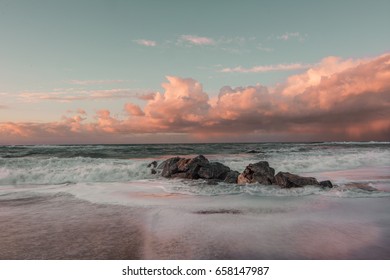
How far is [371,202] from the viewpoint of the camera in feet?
32.1

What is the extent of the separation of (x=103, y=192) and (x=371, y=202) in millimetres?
10497

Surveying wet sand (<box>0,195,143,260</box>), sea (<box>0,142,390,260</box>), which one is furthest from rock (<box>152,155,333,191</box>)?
wet sand (<box>0,195,143,260</box>)

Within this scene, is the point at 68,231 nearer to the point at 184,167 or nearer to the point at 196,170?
the point at 196,170

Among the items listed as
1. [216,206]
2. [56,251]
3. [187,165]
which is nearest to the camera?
[56,251]

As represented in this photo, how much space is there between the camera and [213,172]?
1595 cm

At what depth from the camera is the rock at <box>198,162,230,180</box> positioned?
15886 mm

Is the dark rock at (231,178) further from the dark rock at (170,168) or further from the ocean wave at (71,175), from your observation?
the ocean wave at (71,175)

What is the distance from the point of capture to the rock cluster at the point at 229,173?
42.7 feet

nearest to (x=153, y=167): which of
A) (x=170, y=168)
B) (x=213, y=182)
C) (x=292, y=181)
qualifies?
(x=170, y=168)

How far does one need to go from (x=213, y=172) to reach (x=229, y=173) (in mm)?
948

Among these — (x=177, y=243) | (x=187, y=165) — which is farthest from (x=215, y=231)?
(x=187, y=165)

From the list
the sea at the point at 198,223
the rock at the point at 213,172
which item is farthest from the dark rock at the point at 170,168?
the sea at the point at 198,223
